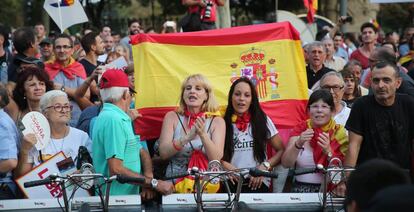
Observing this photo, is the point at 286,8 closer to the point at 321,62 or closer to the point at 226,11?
the point at 226,11

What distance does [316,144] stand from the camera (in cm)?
760

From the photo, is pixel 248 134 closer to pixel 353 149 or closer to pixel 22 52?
pixel 353 149

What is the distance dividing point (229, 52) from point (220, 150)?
4.75ft

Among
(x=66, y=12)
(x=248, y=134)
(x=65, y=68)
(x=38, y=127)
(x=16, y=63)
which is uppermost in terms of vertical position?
(x=66, y=12)

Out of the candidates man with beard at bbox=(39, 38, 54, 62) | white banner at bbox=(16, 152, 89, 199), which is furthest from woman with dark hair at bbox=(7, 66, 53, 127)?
man with beard at bbox=(39, 38, 54, 62)

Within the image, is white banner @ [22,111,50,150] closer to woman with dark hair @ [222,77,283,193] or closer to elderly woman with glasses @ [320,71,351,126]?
woman with dark hair @ [222,77,283,193]

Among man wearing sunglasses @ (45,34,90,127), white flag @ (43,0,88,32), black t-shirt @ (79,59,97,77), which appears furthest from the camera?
white flag @ (43,0,88,32)

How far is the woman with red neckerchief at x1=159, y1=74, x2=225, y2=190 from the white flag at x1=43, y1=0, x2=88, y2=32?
5.34 m

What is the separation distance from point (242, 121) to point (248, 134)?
0.13 meters

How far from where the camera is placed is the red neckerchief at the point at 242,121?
A: 25.7 feet

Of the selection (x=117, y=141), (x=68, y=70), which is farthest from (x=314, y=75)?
(x=117, y=141)

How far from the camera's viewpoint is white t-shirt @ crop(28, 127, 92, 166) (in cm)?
743

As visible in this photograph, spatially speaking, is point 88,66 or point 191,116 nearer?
point 191,116

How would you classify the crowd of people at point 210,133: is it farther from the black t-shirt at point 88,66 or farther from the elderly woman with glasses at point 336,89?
the black t-shirt at point 88,66
